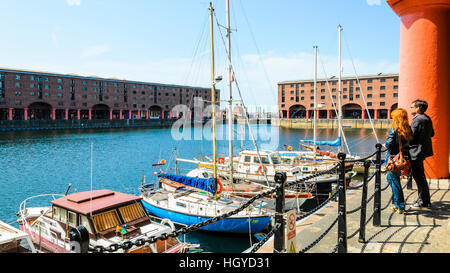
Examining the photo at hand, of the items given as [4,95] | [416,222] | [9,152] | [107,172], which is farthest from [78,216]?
[4,95]

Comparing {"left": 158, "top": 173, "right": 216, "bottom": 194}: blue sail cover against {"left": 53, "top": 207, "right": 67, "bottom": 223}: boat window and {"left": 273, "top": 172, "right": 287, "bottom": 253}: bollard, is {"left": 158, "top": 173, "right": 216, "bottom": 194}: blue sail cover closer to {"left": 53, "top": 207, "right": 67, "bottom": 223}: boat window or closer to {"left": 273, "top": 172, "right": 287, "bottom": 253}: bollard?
{"left": 53, "top": 207, "right": 67, "bottom": 223}: boat window

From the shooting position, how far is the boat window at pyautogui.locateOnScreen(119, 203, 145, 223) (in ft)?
37.8

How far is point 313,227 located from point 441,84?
228 inches

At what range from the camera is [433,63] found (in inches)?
320

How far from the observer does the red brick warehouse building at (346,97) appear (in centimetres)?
8888

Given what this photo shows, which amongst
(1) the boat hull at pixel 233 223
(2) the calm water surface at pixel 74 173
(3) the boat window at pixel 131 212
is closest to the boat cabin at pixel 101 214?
(3) the boat window at pixel 131 212

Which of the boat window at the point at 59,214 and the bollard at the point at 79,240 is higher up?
the bollard at the point at 79,240

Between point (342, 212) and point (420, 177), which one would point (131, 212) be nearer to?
point (342, 212)

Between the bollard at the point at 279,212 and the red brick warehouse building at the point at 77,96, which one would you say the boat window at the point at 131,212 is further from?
the red brick warehouse building at the point at 77,96

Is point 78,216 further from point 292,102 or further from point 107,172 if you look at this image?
point 292,102

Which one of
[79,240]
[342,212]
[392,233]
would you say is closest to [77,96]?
[392,233]

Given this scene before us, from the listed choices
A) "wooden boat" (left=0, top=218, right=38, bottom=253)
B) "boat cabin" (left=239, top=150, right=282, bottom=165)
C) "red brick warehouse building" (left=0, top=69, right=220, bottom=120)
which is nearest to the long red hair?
"wooden boat" (left=0, top=218, right=38, bottom=253)

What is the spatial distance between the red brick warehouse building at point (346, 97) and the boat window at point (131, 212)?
8272cm

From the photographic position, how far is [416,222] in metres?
5.70
